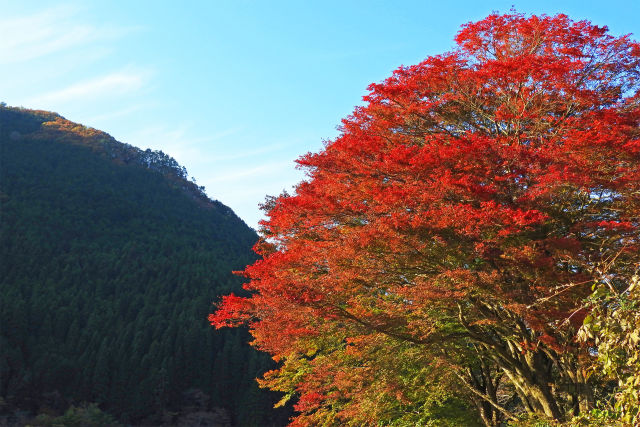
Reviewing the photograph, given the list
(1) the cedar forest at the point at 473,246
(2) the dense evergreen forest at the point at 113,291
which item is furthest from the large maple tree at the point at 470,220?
(2) the dense evergreen forest at the point at 113,291

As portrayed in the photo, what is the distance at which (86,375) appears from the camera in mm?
51781

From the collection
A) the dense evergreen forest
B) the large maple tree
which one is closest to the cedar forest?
the large maple tree

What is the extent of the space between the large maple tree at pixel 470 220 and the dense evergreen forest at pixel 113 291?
143 feet

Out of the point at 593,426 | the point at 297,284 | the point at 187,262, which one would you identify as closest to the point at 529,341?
the point at 593,426

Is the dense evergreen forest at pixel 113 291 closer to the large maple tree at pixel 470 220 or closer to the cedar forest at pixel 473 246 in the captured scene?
the cedar forest at pixel 473 246

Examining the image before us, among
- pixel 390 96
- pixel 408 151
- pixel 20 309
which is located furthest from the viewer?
pixel 20 309

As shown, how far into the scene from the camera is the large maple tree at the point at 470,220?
325 inches

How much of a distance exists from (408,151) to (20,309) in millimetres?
64192

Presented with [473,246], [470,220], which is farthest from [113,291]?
[470,220]

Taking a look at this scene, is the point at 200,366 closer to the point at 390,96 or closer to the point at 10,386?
the point at 10,386

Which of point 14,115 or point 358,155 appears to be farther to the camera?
point 14,115

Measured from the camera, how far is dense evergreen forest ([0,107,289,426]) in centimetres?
5156

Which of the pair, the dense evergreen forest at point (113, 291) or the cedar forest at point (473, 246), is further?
the dense evergreen forest at point (113, 291)

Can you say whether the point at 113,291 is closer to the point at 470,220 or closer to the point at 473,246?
the point at 473,246
